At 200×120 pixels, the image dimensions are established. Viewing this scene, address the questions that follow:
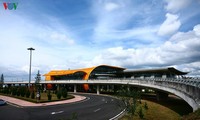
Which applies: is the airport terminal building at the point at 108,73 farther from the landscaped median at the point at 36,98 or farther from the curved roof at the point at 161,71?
the landscaped median at the point at 36,98

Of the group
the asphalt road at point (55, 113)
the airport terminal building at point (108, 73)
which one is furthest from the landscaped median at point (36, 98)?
the airport terminal building at point (108, 73)

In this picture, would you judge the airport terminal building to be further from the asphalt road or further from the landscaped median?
the asphalt road

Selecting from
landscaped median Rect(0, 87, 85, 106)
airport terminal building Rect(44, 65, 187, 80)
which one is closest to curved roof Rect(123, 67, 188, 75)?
airport terminal building Rect(44, 65, 187, 80)

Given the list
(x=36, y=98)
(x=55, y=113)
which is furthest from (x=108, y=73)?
(x=55, y=113)

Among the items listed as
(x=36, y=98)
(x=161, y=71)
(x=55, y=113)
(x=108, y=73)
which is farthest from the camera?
(x=108, y=73)

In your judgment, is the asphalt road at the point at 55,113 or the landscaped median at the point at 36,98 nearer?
the asphalt road at the point at 55,113

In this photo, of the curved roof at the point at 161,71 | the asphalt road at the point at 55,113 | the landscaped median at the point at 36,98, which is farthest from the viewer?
the curved roof at the point at 161,71

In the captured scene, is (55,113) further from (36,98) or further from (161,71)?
(161,71)

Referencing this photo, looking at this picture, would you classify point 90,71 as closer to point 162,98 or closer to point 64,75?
point 64,75

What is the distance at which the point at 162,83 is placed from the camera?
118ft

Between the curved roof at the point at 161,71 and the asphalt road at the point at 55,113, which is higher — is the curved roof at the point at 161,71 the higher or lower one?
the higher one

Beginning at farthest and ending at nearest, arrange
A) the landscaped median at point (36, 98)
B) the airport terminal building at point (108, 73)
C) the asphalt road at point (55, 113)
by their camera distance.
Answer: the airport terminal building at point (108, 73)
the landscaped median at point (36, 98)
the asphalt road at point (55, 113)

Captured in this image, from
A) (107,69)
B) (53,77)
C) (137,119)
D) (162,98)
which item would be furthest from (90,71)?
(137,119)

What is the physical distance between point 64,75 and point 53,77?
33.0ft
